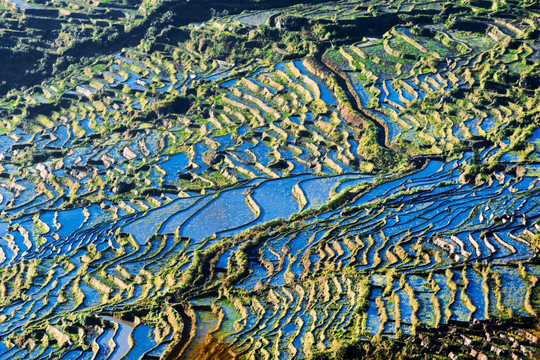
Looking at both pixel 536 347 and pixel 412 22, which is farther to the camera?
A: pixel 412 22

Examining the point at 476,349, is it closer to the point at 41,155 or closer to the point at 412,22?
the point at 41,155

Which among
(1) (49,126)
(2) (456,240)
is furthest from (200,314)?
(1) (49,126)

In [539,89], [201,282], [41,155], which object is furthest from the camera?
[41,155]

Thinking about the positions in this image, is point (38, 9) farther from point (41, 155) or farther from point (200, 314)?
point (200, 314)

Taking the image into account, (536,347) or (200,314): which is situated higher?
(536,347)

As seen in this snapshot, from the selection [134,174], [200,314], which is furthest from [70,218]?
[200,314]

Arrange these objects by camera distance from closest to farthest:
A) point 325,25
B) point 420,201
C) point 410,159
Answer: point 420,201, point 410,159, point 325,25
